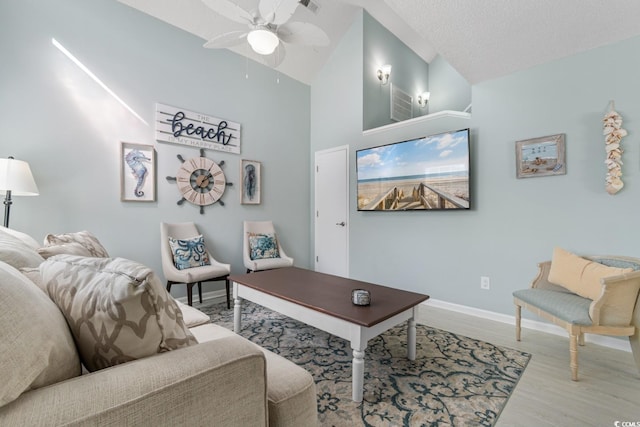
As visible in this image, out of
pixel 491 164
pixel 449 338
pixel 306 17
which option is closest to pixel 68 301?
pixel 449 338

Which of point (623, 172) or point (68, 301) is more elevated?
point (623, 172)

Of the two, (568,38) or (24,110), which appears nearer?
(568,38)

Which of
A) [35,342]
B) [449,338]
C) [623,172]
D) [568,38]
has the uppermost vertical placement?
[568,38]

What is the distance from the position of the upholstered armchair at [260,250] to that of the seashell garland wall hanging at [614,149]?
3154 millimetres

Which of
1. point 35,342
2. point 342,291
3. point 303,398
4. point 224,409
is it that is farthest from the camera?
point 342,291

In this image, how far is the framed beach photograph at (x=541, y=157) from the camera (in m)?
2.42

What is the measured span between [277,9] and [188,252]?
2.44 metres

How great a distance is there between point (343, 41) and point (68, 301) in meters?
4.48

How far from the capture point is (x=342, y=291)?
2.13 metres

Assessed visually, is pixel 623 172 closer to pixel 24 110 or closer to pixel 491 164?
pixel 491 164

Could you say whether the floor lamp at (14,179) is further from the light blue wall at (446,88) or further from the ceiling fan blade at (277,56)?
the light blue wall at (446,88)

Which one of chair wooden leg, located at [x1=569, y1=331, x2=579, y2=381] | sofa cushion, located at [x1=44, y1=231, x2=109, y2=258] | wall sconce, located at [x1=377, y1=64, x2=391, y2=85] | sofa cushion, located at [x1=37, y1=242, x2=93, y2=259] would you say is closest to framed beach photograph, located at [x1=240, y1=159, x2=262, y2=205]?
sofa cushion, located at [x1=44, y1=231, x2=109, y2=258]

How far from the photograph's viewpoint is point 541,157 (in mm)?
2510

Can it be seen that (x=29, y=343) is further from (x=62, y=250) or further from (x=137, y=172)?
(x=137, y=172)
